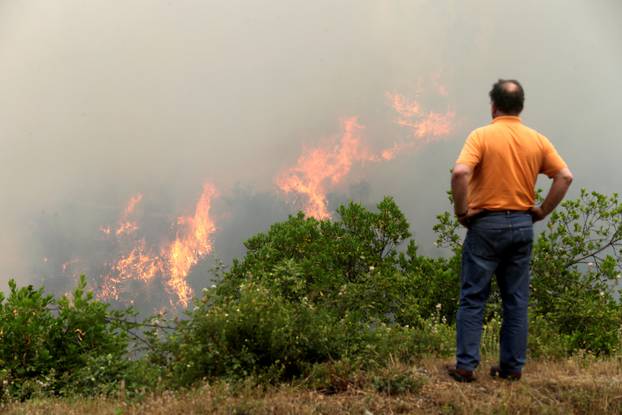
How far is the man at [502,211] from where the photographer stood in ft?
16.8

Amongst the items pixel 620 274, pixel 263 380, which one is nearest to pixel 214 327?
pixel 263 380

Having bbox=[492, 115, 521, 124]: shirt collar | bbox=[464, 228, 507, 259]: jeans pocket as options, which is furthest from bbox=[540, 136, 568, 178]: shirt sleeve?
bbox=[464, 228, 507, 259]: jeans pocket

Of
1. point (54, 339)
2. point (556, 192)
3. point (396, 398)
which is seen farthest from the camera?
point (54, 339)

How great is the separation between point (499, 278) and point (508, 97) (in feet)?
6.19

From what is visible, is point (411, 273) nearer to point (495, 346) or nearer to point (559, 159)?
point (495, 346)

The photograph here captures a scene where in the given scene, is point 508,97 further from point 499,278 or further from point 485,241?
point 499,278

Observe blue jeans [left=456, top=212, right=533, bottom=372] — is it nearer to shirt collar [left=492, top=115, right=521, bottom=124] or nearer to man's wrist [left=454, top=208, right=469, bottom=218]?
man's wrist [left=454, top=208, right=469, bottom=218]

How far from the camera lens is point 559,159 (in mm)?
5375

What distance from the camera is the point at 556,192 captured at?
5312 mm

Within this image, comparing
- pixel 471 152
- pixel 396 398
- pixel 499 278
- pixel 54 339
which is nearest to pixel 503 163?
pixel 471 152

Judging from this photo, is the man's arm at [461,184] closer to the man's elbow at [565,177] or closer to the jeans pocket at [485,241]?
the jeans pocket at [485,241]

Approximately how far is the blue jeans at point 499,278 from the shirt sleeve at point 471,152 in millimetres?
559

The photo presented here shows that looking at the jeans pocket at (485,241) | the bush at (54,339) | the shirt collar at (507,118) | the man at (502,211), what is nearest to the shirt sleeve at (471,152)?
the man at (502,211)

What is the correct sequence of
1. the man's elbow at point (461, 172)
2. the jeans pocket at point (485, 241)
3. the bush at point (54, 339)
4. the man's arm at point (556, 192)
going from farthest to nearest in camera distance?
1. the bush at point (54, 339)
2. the man's arm at point (556, 192)
3. the jeans pocket at point (485, 241)
4. the man's elbow at point (461, 172)
